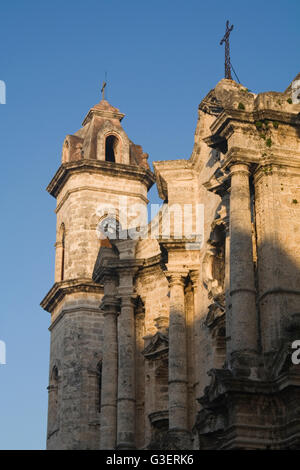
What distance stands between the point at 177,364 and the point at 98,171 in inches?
645

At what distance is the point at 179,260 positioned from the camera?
2592 cm

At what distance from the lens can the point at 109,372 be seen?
28062mm

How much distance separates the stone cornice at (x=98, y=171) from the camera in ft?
129

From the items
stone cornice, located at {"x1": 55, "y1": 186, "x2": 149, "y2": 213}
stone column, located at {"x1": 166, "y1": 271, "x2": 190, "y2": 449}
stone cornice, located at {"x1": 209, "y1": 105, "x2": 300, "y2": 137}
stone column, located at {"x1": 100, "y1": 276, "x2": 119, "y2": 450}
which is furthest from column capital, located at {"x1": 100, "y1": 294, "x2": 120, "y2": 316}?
stone cornice, located at {"x1": 55, "y1": 186, "x2": 149, "y2": 213}

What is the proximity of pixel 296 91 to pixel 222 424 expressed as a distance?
8.16m

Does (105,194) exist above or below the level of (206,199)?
above

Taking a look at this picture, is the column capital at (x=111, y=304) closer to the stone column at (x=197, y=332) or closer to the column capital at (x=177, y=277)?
the column capital at (x=177, y=277)

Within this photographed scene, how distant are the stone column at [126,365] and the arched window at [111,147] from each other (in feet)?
45.8

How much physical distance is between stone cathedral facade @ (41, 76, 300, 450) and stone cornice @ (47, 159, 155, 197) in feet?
0.20

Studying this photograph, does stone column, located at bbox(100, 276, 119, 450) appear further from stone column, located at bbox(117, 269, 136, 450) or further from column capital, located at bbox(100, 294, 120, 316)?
stone column, located at bbox(117, 269, 136, 450)

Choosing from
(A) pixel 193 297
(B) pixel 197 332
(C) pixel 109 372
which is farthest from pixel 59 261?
(B) pixel 197 332

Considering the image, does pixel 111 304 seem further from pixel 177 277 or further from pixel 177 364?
pixel 177 364

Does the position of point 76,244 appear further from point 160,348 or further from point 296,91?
point 296,91
